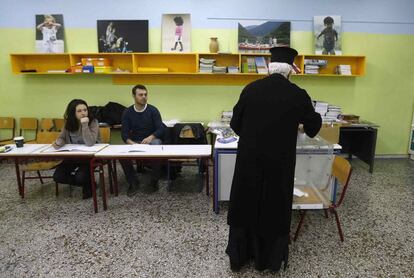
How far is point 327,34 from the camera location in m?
4.49

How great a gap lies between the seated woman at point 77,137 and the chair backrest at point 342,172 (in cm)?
248

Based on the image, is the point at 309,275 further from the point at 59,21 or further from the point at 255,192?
the point at 59,21

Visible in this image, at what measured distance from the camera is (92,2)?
4453mm

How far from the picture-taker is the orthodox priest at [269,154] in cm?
177

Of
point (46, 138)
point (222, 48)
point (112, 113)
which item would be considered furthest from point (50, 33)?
point (222, 48)

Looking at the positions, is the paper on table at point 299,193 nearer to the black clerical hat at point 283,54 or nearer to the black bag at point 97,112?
the black clerical hat at point 283,54

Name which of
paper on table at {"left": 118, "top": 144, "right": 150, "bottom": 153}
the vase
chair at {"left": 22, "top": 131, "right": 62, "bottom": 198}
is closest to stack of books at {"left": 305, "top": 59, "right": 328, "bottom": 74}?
the vase

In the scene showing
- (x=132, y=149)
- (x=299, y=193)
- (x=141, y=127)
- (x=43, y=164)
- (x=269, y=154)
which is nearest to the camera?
(x=269, y=154)

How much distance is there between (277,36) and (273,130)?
3201mm

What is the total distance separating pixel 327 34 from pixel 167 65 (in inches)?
101

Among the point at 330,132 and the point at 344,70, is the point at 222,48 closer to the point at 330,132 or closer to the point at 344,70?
the point at 344,70

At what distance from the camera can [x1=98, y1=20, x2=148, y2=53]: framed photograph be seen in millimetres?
4449

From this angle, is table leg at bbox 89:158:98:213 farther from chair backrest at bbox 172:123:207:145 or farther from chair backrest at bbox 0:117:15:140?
chair backrest at bbox 0:117:15:140

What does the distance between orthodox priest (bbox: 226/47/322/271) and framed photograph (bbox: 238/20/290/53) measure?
2783 mm
